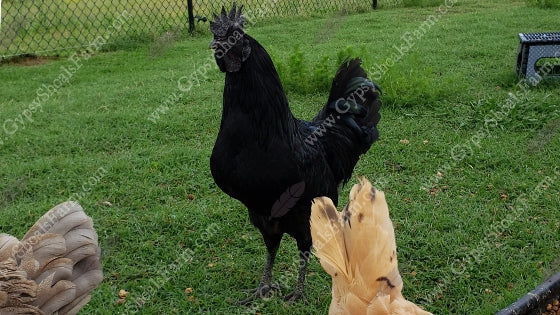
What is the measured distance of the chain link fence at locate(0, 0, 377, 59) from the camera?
29.7 feet

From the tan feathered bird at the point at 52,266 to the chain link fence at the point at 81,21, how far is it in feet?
22.3

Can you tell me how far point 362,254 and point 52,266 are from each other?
4.84ft

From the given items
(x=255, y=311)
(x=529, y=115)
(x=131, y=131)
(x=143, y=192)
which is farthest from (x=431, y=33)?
(x=255, y=311)

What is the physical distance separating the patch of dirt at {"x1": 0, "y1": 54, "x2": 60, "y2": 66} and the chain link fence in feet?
0.21

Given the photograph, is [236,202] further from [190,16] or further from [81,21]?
[81,21]

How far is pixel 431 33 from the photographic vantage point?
31.1 feet

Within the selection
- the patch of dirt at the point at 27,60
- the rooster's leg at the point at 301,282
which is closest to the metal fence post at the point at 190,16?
the patch of dirt at the point at 27,60

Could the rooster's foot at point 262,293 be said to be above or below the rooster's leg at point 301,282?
below

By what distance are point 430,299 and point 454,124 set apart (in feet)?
9.42

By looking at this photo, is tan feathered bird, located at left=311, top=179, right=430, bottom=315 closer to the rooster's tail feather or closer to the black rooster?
the black rooster

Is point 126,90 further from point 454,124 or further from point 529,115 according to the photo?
point 529,115

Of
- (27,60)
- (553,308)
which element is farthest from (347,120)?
(27,60)

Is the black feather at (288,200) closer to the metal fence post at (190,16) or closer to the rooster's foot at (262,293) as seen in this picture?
the rooster's foot at (262,293)

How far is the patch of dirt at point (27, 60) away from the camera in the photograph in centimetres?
853
